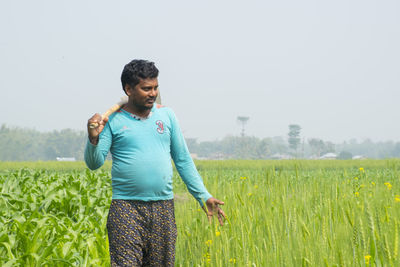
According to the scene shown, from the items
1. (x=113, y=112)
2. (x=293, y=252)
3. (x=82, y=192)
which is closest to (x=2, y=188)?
(x=82, y=192)

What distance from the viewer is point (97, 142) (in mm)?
2502

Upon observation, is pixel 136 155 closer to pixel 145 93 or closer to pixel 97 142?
pixel 97 142

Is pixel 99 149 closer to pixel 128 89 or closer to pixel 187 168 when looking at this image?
pixel 128 89

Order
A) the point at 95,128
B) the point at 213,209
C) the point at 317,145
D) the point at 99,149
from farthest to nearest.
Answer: the point at 317,145
the point at 213,209
the point at 99,149
the point at 95,128

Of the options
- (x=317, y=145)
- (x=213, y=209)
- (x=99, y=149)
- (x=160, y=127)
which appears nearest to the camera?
(x=99, y=149)

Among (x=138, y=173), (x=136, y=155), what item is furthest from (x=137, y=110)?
(x=138, y=173)

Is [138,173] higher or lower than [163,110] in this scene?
lower

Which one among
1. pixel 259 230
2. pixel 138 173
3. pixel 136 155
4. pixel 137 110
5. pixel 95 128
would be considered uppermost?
pixel 137 110

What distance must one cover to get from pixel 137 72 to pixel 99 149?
50cm

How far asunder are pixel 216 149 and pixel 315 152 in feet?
93.8

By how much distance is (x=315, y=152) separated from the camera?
118625 mm

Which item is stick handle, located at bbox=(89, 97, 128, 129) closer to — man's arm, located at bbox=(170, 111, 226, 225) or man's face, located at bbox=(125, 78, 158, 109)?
man's face, located at bbox=(125, 78, 158, 109)

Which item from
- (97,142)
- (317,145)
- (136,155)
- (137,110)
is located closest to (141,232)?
(136,155)

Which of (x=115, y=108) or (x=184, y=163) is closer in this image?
(x=115, y=108)
